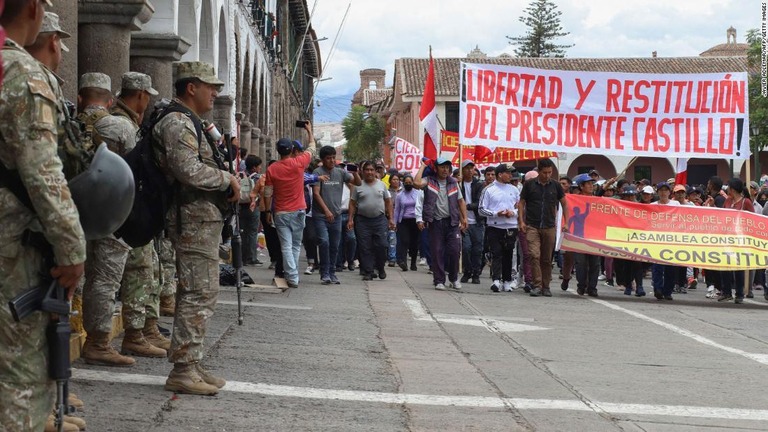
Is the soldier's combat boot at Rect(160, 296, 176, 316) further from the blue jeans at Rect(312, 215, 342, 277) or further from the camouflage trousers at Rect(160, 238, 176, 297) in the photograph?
the blue jeans at Rect(312, 215, 342, 277)

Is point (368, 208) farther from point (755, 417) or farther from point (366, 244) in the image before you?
point (755, 417)

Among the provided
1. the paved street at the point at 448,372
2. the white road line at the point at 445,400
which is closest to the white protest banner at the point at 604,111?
the paved street at the point at 448,372

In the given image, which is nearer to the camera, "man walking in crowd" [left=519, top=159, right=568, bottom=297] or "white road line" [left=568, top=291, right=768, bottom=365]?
"white road line" [left=568, top=291, right=768, bottom=365]

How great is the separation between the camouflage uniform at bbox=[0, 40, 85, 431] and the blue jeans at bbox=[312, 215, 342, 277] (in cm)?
1196

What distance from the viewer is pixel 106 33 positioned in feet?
36.8

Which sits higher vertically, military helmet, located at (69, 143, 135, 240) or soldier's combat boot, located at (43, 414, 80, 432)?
military helmet, located at (69, 143, 135, 240)

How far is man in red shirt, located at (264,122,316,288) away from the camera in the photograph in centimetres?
1412

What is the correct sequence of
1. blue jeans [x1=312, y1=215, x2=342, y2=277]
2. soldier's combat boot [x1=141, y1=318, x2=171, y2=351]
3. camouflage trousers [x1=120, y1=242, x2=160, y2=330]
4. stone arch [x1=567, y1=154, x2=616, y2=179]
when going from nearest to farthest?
camouflage trousers [x1=120, y1=242, x2=160, y2=330]
soldier's combat boot [x1=141, y1=318, x2=171, y2=351]
blue jeans [x1=312, y1=215, x2=342, y2=277]
stone arch [x1=567, y1=154, x2=616, y2=179]

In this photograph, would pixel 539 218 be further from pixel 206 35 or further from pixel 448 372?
pixel 206 35

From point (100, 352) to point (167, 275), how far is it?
101 inches

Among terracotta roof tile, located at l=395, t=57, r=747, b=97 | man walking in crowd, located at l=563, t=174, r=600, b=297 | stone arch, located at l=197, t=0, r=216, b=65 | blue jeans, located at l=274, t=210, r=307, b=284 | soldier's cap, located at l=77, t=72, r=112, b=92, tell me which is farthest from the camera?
terracotta roof tile, located at l=395, t=57, r=747, b=97

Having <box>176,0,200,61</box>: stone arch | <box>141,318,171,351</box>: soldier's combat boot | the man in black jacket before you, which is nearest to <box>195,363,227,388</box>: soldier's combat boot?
<box>141,318,171,351</box>: soldier's combat boot

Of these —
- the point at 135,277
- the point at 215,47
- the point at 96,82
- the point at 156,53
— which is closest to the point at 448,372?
the point at 135,277

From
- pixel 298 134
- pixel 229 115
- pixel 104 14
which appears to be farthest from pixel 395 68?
pixel 104 14
